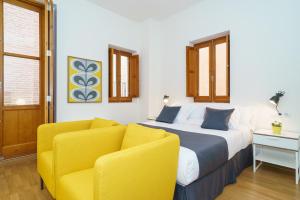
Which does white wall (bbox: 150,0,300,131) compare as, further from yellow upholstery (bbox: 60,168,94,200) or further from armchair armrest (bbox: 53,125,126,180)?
yellow upholstery (bbox: 60,168,94,200)

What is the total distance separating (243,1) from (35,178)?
4432 millimetres

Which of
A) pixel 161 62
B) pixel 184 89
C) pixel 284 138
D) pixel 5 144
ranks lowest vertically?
pixel 5 144

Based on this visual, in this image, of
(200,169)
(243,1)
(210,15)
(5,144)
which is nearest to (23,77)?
(5,144)

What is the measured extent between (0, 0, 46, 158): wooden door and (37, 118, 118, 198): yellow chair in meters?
1.33

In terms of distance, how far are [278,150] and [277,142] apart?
0.53 m

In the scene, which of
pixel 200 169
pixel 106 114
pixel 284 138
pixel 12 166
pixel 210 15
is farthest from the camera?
pixel 106 114

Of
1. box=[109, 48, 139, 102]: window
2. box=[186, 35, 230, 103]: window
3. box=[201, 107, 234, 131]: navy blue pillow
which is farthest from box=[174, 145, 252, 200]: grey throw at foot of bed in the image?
box=[109, 48, 139, 102]: window

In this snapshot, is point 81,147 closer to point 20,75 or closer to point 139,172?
point 139,172

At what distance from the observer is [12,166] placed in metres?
2.69

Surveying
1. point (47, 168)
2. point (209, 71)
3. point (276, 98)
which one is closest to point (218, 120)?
point (276, 98)

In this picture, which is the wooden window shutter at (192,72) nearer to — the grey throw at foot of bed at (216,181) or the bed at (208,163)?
the bed at (208,163)

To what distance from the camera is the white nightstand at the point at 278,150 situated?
85.7 inches

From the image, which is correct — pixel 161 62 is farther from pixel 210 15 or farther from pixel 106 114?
pixel 106 114

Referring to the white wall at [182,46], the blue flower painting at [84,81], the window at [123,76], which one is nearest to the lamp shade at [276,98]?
the white wall at [182,46]
